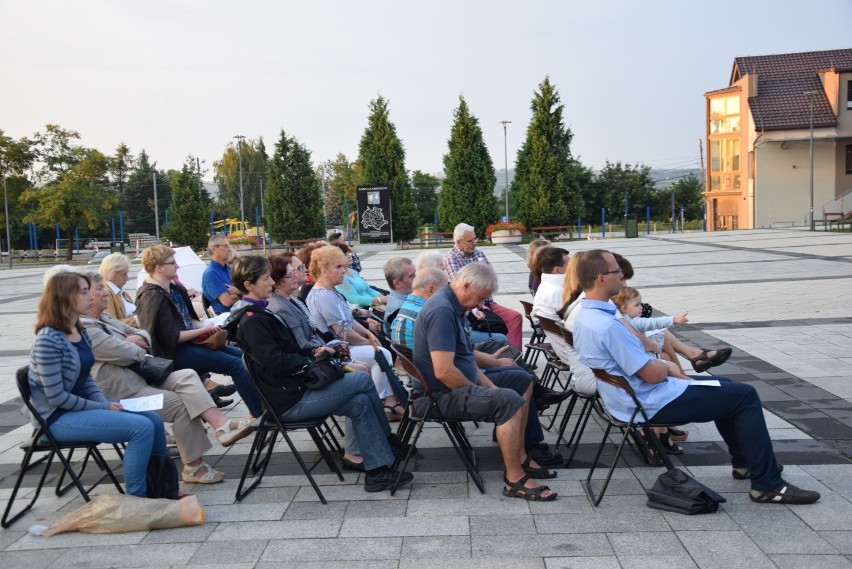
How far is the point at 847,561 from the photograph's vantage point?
138 inches

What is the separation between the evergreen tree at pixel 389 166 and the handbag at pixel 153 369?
3435cm

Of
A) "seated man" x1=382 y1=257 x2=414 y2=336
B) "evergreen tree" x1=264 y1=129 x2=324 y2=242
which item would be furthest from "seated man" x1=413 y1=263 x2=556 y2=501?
"evergreen tree" x1=264 y1=129 x2=324 y2=242

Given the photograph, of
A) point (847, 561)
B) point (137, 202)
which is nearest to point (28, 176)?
point (137, 202)

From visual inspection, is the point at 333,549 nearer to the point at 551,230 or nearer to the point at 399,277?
the point at 399,277

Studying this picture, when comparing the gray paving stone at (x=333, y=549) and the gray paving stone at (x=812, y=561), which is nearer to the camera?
the gray paving stone at (x=812, y=561)

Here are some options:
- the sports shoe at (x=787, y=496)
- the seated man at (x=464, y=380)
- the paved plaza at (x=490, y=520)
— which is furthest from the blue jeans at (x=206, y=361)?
the sports shoe at (x=787, y=496)

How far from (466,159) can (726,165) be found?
76.7 feet

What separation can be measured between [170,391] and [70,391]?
783mm

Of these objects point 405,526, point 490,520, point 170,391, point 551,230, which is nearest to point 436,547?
point 405,526

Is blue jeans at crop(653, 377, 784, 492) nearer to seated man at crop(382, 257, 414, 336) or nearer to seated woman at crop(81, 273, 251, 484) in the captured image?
seated woman at crop(81, 273, 251, 484)

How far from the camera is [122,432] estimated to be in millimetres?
4363

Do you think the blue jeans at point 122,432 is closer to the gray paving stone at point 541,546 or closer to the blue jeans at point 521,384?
the gray paving stone at point 541,546

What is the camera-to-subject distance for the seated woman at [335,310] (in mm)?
6180

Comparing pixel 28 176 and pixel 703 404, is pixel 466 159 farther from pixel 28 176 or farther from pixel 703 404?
pixel 703 404
